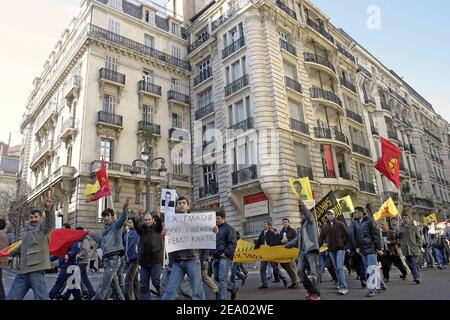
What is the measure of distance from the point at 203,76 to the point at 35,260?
24.0 meters

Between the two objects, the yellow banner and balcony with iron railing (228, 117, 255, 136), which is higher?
balcony with iron railing (228, 117, 255, 136)

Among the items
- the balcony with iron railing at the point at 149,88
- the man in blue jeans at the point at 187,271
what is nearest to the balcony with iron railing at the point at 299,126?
the balcony with iron railing at the point at 149,88

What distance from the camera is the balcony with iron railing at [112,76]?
76.8 ft

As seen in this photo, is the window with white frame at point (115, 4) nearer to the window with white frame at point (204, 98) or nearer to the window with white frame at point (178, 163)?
the window with white frame at point (204, 98)

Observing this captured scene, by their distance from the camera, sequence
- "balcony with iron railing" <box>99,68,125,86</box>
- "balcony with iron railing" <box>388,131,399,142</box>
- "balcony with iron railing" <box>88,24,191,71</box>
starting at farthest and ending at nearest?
1. "balcony with iron railing" <box>388,131,399,142</box>
2. "balcony with iron railing" <box>88,24,191,71</box>
3. "balcony with iron railing" <box>99,68,125,86</box>

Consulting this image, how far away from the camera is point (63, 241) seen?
25.6 ft

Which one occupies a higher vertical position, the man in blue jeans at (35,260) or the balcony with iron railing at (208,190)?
the balcony with iron railing at (208,190)

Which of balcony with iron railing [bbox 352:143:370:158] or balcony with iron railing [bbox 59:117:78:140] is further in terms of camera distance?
balcony with iron railing [bbox 352:143:370:158]

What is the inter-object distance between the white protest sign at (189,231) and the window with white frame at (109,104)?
1998 cm

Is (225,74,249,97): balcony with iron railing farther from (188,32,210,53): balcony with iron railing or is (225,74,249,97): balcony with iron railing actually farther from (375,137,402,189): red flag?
(375,137,402,189): red flag

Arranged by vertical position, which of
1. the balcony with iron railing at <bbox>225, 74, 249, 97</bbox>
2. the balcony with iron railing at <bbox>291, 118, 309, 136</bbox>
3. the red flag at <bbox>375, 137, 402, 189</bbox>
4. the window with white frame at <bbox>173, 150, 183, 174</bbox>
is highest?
the balcony with iron railing at <bbox>225, 74, 249, 97</bbox>

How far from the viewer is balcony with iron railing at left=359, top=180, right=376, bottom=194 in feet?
86.9

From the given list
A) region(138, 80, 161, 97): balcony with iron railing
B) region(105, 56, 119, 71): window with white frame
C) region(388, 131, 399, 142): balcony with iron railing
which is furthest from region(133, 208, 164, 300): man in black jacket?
region(388, 131, 399, 142): balcony with iron railing

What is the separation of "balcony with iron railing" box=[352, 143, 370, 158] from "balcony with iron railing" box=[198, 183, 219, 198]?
11.6 m
